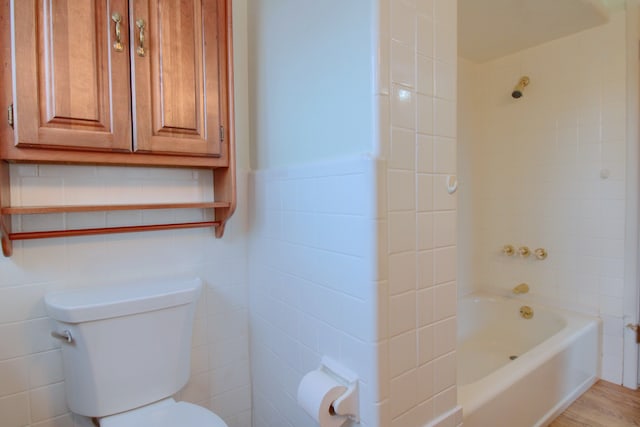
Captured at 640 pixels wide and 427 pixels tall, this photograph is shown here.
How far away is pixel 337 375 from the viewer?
43.1 inches

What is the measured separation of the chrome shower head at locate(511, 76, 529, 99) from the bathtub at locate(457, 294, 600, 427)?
1.45 metres

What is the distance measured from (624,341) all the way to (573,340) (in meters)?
0.46

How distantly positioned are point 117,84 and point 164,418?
3.69 ft

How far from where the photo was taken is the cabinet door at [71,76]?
100 centimetres

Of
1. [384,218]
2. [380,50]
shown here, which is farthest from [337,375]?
[380,50]

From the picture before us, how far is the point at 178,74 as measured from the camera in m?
1.26

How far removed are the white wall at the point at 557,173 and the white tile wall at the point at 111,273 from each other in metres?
1.82

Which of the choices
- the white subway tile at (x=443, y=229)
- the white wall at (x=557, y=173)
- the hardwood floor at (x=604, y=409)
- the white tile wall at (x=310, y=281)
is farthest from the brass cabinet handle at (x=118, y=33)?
the hardwood floor at (x=604, y=409)

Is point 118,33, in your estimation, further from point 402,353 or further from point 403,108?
point 402,353

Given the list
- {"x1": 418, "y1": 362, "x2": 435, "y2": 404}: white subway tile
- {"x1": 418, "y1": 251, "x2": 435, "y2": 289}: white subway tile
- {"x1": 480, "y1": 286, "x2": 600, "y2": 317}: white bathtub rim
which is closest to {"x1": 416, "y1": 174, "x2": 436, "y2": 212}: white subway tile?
{"x1": 418, "y1": 251, "x2": 435, "y2": 289}: white subway tile

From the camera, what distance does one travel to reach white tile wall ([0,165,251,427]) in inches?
46.0

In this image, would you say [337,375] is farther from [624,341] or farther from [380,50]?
[624,341]

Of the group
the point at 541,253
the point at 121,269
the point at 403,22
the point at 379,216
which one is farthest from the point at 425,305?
the point at 541,253

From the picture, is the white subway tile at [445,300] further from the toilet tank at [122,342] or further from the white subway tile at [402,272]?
the toilet tank at [122,342]
